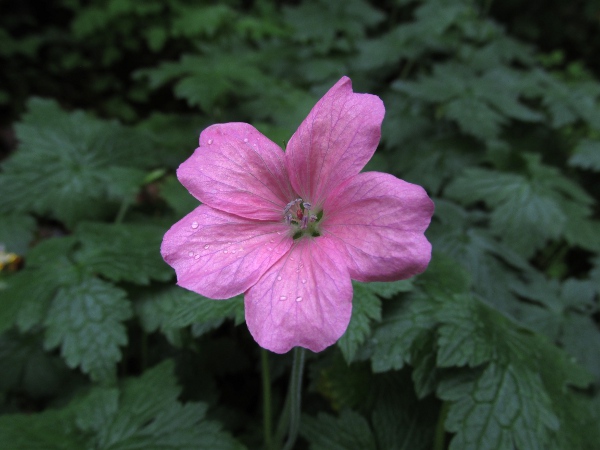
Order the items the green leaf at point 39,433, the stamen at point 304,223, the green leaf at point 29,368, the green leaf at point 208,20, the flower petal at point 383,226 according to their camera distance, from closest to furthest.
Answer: the flower petal at point 383,226
the stamen at point 304,223
the green leaf at point 39,433
the green leaf at point 29,368
the green leaf at point 208,20

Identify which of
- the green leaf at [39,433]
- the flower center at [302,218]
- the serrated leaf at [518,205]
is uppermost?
the flower center at [302,218]

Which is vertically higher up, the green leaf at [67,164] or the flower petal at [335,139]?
the flower petal at [335,139]

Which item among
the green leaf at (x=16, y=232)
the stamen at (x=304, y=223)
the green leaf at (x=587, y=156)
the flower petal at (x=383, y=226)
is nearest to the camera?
the flower petal at (x=383, y=226)

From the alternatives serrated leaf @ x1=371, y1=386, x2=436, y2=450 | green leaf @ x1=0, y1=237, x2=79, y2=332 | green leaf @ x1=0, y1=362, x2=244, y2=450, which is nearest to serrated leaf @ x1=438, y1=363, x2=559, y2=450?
Answer: serrated leaf @ x1=371, y1=386, x2=436, y2=450

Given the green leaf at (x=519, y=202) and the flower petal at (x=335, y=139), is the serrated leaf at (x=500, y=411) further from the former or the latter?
the green leaf at (x=519, y=202)

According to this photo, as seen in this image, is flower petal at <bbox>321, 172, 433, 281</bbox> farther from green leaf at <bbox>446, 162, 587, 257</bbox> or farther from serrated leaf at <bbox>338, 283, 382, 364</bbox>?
green leaf at <bbox>446, 162, 587, 257</bbox>

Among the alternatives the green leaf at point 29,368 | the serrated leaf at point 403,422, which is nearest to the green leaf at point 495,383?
the serrated leaf at point 403,422

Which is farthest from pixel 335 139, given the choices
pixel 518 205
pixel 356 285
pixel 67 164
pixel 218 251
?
pixel 67 164

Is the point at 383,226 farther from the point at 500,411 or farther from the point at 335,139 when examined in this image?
the point at 500,411
